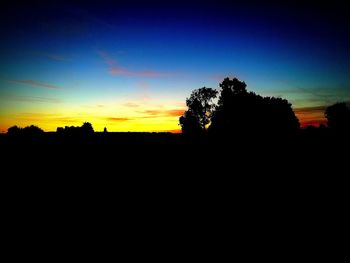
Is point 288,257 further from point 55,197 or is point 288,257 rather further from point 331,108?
point 331,108

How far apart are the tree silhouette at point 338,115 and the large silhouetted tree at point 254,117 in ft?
82.8

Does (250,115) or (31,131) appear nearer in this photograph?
(250,115)

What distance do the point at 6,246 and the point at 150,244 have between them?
23.1 ft

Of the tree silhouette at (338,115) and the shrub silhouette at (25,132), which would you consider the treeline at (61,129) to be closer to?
the shrub silhouette at (25,132)

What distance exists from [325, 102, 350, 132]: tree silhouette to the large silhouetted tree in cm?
2525

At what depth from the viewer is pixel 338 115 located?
65.5 m

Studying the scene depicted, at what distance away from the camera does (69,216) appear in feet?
44.7

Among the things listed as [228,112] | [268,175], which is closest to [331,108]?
[228,112]

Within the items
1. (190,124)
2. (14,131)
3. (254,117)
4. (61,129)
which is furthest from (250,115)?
(14,131)

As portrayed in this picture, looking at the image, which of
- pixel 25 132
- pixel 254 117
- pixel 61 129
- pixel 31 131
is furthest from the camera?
pixel 61 129

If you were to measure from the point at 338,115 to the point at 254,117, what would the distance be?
4041 cm

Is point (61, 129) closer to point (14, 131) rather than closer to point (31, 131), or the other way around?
point (31, 131)

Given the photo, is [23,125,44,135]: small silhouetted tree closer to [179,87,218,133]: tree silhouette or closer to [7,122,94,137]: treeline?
[7,122,94,137]: treeline

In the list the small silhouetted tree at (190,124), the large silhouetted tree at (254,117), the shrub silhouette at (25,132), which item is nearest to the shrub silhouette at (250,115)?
the large silhouetted tree at (254,117)
